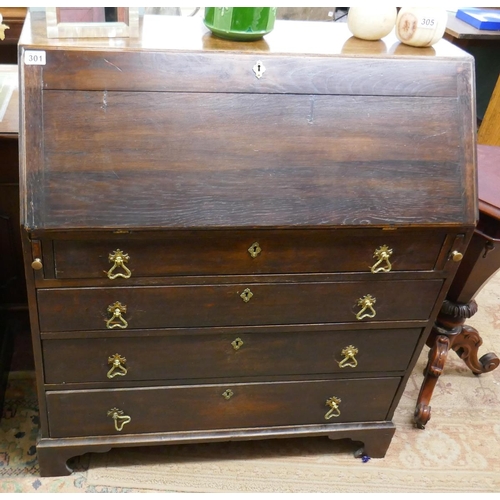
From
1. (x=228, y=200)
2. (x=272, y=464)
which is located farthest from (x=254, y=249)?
(x=272, y=464)

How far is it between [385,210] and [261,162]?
29cm

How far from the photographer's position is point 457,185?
120 cm

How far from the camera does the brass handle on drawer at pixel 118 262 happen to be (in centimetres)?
114

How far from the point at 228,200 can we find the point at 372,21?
55 cm

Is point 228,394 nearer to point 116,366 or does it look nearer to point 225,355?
point 225,355

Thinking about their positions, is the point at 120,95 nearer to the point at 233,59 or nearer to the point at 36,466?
the point at 233,59

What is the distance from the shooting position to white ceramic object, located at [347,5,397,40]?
48.4 inches

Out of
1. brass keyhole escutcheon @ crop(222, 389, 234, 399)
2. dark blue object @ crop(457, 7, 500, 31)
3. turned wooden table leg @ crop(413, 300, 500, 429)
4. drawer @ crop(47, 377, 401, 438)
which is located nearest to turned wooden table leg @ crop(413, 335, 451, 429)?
turned wooden table leg @ crop(413, 300, 500, 429)

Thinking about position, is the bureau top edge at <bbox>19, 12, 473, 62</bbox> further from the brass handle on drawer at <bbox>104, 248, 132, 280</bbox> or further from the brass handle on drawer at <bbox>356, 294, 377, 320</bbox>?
the brass handle on drawer at <bbox>356, 294, 377, 320</bbox>

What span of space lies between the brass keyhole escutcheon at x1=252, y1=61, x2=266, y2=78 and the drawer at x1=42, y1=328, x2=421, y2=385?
613mm

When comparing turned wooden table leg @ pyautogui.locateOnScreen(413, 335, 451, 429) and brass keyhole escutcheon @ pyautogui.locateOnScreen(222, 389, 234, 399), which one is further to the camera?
turned wooden table leg @ pyautogui.locateOnScreen(413, 335, 451, 429)

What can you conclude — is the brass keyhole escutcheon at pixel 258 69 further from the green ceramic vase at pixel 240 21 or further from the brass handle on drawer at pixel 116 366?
the brass handle on drawer at pixel 116 366

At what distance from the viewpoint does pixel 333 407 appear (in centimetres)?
154

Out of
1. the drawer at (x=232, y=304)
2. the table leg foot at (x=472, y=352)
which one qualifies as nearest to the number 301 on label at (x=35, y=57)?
the drawer at (x=232, y=304)
